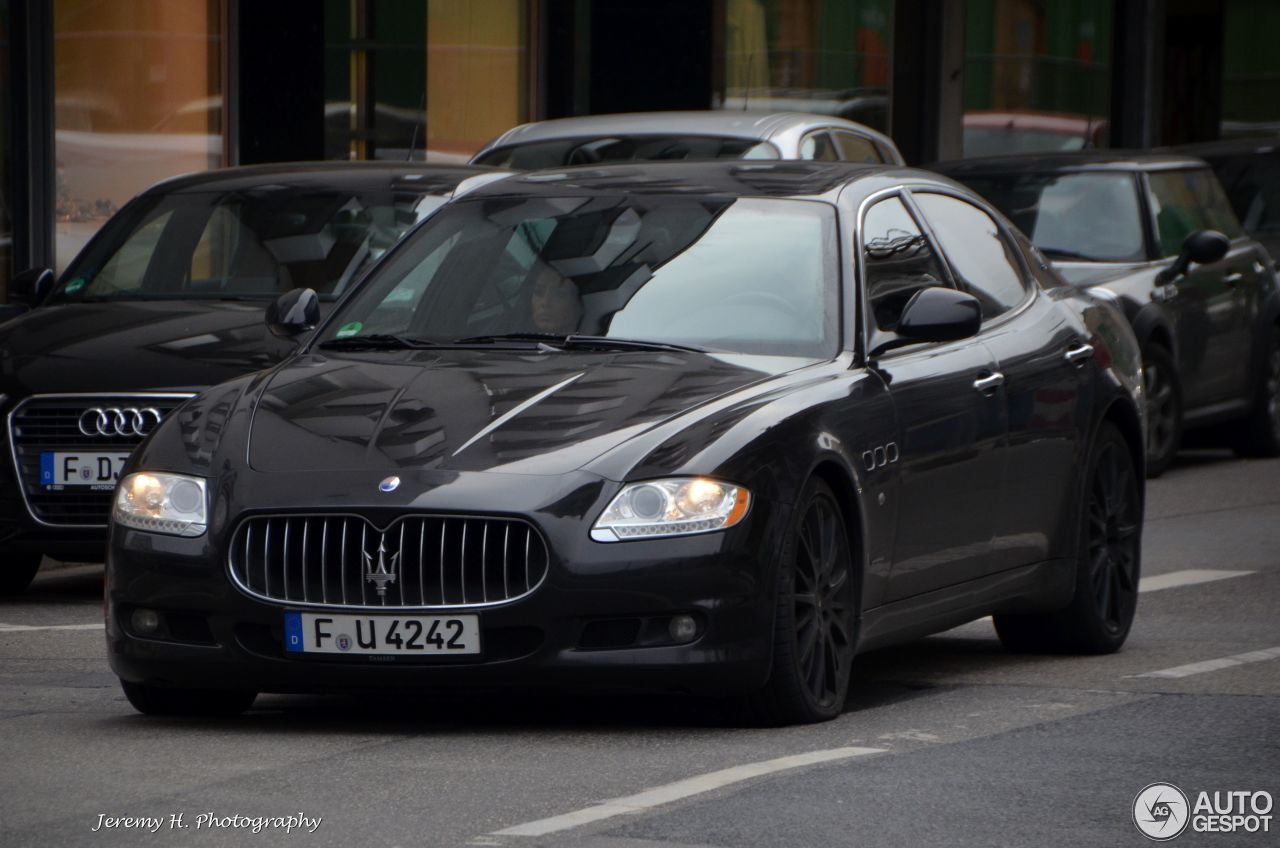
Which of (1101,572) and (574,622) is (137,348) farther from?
(574,622)

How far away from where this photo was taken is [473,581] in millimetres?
6699

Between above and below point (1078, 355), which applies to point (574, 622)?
below

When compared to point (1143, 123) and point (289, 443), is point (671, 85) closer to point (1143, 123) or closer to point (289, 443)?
point (1143, 123)

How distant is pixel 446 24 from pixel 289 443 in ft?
47.7

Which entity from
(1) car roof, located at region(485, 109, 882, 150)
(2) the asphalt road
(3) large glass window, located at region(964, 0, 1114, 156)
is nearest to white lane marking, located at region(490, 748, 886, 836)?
(2) the asphalt road

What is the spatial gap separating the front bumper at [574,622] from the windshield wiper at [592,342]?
89cm

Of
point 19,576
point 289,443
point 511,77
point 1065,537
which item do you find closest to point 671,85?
point 511,77

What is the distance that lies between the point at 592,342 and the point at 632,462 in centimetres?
95

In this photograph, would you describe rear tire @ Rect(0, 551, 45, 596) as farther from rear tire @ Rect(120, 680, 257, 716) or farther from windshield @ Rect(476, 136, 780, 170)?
windshield @ Rect(476, 136, 780, 170)

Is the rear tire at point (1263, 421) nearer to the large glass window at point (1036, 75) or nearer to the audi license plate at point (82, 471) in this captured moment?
the audi license plate at point (82, 471)

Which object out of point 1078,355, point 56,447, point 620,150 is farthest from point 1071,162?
point 56,447

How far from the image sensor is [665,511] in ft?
22.0

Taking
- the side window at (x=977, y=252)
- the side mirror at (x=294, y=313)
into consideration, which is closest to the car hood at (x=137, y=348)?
the side mirror at (x=294, y=313)

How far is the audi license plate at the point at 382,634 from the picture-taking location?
6.70m
